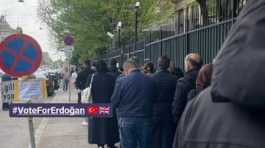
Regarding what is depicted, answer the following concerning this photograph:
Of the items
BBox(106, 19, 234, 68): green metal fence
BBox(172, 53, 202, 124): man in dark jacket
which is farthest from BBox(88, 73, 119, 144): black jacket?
BBox(172, 53, 202, 124): man in dark jacket

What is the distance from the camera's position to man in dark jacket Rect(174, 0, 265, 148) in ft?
5.22

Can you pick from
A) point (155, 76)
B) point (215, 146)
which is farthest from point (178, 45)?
point (215, 146)

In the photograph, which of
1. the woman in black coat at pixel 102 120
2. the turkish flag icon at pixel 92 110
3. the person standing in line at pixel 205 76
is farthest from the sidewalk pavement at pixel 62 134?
the person standing in line at pixel 205 76

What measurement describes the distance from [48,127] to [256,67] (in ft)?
57.0

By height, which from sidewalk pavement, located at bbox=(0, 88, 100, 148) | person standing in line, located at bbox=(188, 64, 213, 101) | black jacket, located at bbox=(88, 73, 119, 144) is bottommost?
sidewalk pavement, located at bbox=(0, 88, 100, 148)

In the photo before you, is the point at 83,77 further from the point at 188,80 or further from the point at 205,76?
the point at 205,76

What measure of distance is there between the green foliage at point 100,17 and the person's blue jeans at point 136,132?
20.7m

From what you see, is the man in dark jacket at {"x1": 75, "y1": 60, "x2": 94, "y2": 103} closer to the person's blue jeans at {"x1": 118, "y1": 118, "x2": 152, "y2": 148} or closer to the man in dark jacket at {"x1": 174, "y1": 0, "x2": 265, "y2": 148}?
the person's blue jeans at {"x1": 118, "y1": 118, "x2": 152, "y2": 148}

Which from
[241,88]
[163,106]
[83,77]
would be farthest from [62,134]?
[241,88]

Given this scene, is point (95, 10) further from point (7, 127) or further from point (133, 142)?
point (133, 142)

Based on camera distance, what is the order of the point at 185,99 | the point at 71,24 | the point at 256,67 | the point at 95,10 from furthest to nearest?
the point at 71,24 → the point at 95,10 → the point at 185,99 → the point at 256,67

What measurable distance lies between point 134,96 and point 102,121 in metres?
3.35

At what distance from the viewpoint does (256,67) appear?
1.59 meters

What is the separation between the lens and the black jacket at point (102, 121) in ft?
39.9
